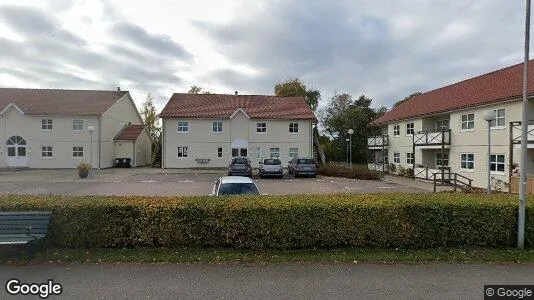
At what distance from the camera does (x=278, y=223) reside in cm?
601

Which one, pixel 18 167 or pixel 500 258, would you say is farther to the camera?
pixel 18 167

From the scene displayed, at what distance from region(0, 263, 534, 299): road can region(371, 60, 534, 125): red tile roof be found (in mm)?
15876

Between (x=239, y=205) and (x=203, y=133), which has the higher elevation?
(x=203, y=133)

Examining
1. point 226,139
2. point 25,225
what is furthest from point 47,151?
point 25,225

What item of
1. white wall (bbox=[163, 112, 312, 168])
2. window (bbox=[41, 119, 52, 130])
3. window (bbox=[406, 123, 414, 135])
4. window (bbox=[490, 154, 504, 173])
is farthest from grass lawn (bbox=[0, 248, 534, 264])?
window (bbox=[41, 119, 52, 130])

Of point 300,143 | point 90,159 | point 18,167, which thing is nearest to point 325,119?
point 300,143

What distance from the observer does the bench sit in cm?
549

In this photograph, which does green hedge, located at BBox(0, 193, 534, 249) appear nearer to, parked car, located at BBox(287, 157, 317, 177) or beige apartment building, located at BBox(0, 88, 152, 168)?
parked car, located at BBox(287, 157, 317, 177)

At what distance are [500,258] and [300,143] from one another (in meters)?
28.3

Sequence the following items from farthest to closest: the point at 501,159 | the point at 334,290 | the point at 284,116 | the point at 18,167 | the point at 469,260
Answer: the point at 284,116 → the point at 18,167 → the point at 501,159 → the point at 469,260 → the point at 334,290

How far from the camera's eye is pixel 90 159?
1256 inches

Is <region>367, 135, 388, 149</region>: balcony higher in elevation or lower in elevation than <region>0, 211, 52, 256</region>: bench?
higher

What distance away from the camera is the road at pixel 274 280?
442 cm

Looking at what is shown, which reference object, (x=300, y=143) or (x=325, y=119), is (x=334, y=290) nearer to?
(x=300, y=143)
